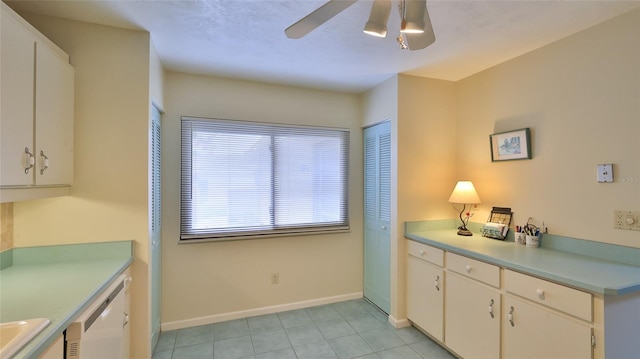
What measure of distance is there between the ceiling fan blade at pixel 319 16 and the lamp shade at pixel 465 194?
6.49 ft

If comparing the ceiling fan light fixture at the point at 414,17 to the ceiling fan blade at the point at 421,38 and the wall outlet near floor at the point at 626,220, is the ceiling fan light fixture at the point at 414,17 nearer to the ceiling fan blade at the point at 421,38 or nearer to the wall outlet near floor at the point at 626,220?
the ceiling fan blade at the point at 421,38

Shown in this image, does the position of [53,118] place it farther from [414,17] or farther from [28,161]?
[414,17]

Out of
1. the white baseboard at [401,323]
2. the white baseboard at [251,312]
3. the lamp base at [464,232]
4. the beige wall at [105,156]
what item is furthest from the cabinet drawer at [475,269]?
the beige wall at [105,156]

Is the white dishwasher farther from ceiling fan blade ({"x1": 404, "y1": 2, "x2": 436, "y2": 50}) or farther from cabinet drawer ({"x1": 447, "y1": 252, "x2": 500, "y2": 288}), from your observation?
cabinet drawer ({"x1": 447, "y1": 252, "x2": 500, "y2": 288})

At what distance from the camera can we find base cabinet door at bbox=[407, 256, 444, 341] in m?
2.34

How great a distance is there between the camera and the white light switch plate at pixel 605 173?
1.77 m

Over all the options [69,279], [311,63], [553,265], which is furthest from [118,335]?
[553,265]

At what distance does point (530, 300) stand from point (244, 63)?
2.68 meters

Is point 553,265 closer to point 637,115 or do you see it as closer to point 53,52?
point 637,115

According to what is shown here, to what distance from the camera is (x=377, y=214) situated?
3096 mm

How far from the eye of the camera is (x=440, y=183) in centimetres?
284

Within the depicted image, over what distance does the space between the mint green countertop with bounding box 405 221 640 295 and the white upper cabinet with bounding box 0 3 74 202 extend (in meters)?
2.61

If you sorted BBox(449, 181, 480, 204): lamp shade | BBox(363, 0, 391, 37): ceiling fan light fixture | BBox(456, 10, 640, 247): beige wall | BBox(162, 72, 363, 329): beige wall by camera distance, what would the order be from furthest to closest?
BBox(162, 72, 363, 329): beige wall < BBox(449, 181, 480, 204): lamp shade < BBox(456, 10, 640, 247): beige wall < BBox(363, 0, 391, 37): ceiling fan light fixture

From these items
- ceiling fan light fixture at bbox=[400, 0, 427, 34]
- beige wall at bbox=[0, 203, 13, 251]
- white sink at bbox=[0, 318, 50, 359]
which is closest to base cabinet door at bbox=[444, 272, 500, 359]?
ceiling fan light fixture at bbox=[400, 0, 427, 34]
